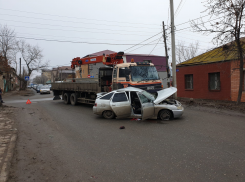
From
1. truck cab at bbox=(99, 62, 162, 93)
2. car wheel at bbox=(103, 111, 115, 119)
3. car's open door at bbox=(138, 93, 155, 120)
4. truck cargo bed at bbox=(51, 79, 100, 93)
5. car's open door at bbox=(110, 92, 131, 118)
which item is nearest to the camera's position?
car's open door at bbox=(138, 93, 155, 120)

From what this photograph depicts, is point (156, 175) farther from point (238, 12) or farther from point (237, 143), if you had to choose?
point (238, 12)

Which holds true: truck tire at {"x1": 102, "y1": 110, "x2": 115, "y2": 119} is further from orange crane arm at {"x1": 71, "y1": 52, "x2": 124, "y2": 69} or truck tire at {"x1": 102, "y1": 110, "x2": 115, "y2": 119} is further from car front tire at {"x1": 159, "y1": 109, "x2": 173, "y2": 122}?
orange crane arm at {"x1": 71, "y1": 52, "x2": 124, "y2": 69}

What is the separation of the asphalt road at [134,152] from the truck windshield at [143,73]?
3209 mm

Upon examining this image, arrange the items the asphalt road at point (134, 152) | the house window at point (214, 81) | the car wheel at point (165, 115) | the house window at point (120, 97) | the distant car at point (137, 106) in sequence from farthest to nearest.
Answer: the house window at point (214, 81) → the house window at point (120, 97) → the car wheel at point (165, 115) → the distant car at point (137, 106) → the asphalt road at point (134, 152)

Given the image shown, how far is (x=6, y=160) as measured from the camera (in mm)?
4980

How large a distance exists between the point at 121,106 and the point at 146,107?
125 cm

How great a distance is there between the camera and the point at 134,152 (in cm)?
530

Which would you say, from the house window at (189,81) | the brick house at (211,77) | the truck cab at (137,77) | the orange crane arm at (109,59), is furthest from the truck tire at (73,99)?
the house window at (189,81)

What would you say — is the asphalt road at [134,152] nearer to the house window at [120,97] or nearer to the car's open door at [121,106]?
the car's open door at [121,106]

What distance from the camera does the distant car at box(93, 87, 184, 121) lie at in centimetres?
882

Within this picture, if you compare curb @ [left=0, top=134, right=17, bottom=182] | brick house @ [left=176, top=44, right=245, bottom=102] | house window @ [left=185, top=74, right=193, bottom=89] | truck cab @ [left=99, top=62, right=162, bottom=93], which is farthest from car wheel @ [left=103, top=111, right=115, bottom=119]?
house window @ [left=185, top=74, right=193, bottom=89]

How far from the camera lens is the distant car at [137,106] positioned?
8820 millimetres

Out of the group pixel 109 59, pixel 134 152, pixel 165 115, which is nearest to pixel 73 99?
pixel 109 59

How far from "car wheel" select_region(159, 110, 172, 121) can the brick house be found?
→ 25.4ft
